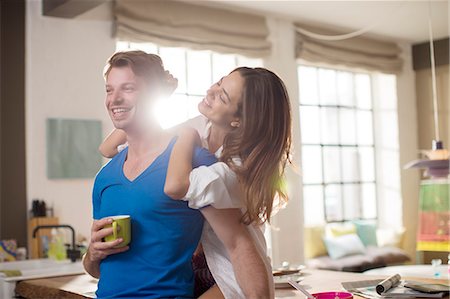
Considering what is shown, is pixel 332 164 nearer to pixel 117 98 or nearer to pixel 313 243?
pixel 313 243

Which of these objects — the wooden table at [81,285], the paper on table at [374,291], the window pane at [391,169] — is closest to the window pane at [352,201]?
the window pane at [391,169]

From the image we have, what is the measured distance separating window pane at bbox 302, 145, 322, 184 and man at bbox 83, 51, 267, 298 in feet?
18.4

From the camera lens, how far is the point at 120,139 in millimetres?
1900

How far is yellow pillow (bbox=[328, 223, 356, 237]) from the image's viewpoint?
6996mm

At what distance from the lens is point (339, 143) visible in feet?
25.1

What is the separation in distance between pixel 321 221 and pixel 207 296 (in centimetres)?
586

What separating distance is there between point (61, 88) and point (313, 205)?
3363 millimetres

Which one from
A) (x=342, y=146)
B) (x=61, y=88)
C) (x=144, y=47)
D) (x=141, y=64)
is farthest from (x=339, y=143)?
(x=141, y=64)

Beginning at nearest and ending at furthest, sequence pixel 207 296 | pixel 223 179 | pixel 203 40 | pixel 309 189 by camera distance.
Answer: pixel 223 179 → pixel 207 296 → pixel 203 40 → pixel 309 189

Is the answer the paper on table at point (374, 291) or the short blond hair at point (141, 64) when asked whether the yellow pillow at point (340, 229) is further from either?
the short blond hair at point (141, 64)

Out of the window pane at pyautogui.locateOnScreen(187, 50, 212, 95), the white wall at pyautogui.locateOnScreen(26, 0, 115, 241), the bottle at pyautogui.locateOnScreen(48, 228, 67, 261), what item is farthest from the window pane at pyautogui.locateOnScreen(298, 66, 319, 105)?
the bottle at pyautogui.locateOnScreen(48, 228, 67, 261)

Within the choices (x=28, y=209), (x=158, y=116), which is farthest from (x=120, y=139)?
(x=28, y=209)

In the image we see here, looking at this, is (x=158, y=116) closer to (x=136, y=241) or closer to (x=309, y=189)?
(x=136, y=241)

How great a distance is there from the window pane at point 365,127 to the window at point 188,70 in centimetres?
195
